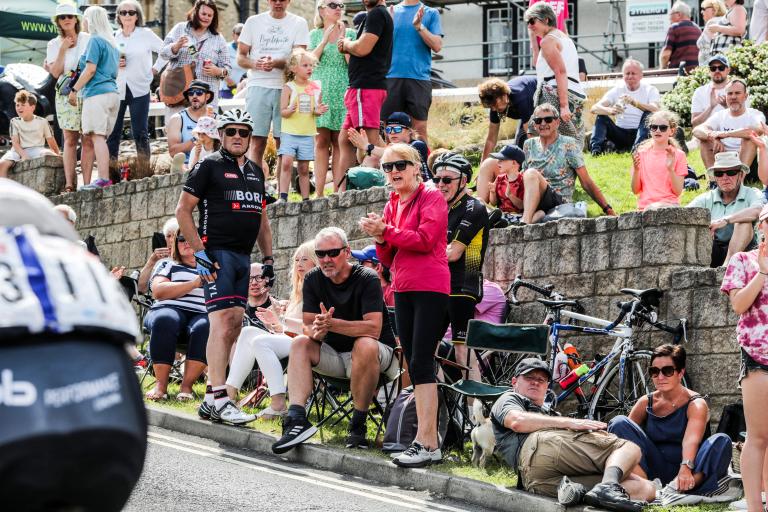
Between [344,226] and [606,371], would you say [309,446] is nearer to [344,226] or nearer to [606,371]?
[606,371]

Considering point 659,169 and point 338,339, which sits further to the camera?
point 659,169

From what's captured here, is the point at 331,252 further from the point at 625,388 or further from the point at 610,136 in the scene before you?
the point at 610,136

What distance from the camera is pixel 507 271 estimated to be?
1247cm

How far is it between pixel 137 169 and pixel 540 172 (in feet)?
24.6

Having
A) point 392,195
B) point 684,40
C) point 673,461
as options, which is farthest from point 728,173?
point 684,40

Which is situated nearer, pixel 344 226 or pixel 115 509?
pixel 115 509

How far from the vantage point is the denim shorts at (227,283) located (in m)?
10.8

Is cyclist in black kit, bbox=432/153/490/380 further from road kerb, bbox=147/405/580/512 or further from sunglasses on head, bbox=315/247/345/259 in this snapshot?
road kerb, bbox=147/405/580/512

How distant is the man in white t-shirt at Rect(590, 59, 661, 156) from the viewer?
1593cm

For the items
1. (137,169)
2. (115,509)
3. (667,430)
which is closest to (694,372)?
(667,430)

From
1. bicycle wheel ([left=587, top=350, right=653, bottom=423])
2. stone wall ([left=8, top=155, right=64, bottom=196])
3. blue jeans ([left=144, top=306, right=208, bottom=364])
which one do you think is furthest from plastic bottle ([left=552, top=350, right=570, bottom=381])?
stone wall ([left=8, top=155, right=64, bottom=196])

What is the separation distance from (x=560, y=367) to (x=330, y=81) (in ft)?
17.2

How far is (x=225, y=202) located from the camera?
10906mm

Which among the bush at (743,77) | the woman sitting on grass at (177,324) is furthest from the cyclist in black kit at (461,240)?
the bush at (743,77)
